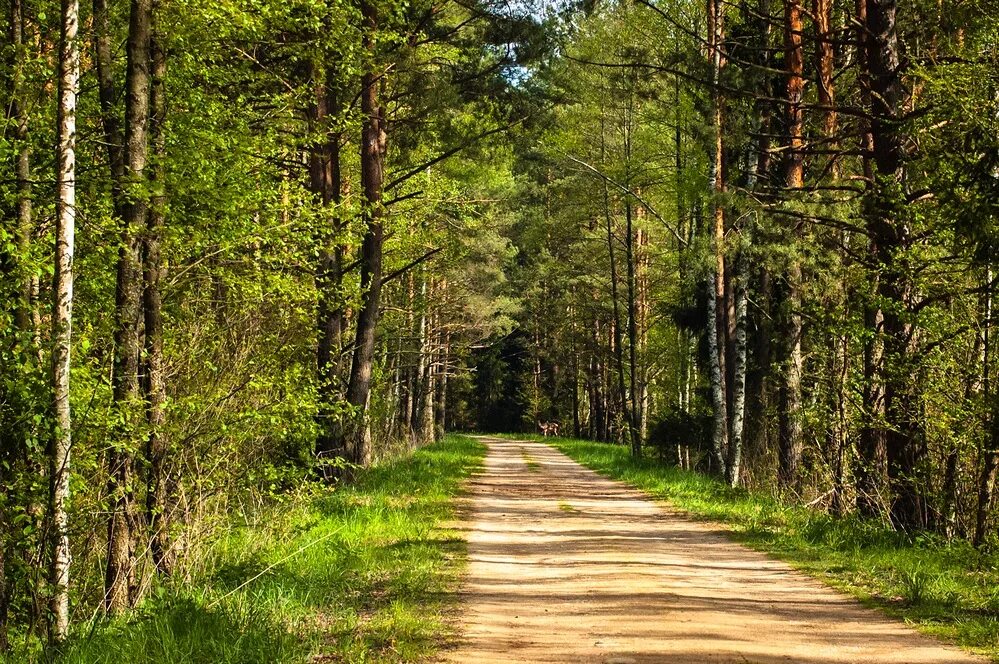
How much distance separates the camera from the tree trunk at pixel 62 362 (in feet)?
24.6

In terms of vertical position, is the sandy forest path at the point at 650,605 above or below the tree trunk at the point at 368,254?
below

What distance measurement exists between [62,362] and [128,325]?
5.13 feet

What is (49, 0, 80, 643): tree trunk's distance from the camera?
24.6 ft

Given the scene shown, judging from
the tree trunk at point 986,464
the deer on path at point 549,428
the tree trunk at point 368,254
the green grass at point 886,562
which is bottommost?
the deer on path at point 549,428

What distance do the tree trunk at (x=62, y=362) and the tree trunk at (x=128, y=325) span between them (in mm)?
713

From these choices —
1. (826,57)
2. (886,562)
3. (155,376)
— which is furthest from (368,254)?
(886,562)

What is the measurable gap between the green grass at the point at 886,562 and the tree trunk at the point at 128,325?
248 inches

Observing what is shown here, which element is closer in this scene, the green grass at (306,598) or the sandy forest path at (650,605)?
the green grass at (306,598)

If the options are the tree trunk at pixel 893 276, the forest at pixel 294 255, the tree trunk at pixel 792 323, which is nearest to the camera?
the forest at pixel 294 255

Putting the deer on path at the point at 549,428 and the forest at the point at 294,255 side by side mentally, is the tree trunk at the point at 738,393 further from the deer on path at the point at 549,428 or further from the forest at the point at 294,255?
the deer on path at the point at 549,428

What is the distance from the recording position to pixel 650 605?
7.57 m

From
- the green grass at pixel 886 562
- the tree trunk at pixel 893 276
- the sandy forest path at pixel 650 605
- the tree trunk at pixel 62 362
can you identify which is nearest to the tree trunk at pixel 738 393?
the green grass at pixel 886 562

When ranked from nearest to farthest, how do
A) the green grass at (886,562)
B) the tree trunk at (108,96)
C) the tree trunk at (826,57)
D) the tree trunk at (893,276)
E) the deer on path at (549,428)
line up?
the green grass at (886,562), the tree trunk at (108,96), the tree trunk at (893,276), the tree trunk at (826,57), the deer on path at (549,428)

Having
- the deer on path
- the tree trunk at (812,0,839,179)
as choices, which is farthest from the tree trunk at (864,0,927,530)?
the deer on path
